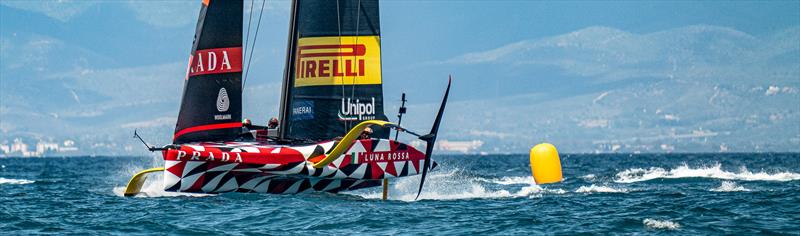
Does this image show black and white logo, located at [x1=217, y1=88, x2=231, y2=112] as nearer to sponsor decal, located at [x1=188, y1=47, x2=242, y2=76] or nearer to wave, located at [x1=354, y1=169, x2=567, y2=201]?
sponsor decal, located at [x1=188, y1=47, x2=242, y2=76]

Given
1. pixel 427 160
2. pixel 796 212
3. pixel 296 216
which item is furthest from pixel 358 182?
pixel 796 212

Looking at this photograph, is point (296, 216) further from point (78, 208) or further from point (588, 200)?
point (588, 200)

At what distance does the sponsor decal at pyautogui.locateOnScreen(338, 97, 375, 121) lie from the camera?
111 feet

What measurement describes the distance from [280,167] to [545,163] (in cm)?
1028

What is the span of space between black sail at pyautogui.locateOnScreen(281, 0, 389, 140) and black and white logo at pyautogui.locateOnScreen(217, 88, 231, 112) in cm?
232

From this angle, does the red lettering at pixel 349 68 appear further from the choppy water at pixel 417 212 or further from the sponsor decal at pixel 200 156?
the sponsor decal at pixel 200 156

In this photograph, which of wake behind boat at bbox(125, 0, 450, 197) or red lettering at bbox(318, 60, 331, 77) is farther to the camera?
red lettering at bbox(318, 60, 331, 77)

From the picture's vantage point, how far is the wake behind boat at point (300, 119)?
1190 inches

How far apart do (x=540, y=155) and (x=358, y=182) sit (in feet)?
23.9

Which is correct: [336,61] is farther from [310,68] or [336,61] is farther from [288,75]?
[288,75]

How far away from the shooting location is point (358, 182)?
107 feet

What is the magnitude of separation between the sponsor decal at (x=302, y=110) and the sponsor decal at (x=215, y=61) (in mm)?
2411

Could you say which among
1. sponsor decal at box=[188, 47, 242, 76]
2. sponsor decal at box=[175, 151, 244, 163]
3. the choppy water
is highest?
sponsor decal at box=[188, 47, 242, 76]

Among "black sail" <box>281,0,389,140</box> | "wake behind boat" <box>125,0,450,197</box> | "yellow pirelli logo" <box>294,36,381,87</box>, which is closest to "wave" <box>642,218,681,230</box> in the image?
"wake behind boat" <box>125,0,450,197</box>
